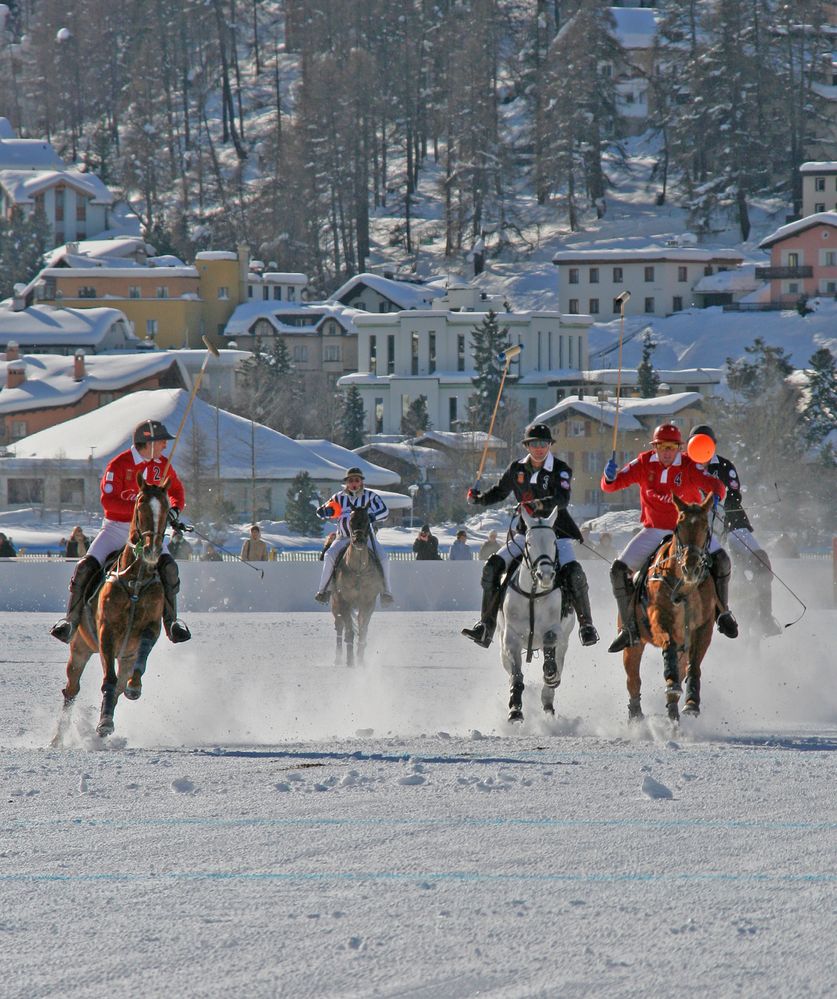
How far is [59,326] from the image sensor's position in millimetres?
99375

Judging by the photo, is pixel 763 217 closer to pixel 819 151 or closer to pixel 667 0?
pixel 819 151

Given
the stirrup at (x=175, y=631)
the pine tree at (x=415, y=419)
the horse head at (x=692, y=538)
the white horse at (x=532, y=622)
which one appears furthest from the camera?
the pine tree at (x=415, y=419)

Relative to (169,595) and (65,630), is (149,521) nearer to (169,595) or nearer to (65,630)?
(169,595)

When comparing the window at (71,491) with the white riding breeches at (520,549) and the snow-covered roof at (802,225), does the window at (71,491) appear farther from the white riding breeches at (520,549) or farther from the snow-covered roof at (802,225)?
the white riding breeches at (520,549)

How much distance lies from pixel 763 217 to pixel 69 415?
162ft

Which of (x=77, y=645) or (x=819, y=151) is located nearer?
(x=77, y=645)

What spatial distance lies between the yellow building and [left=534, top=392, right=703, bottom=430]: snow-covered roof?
3556cm

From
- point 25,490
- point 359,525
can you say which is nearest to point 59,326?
point 25,490

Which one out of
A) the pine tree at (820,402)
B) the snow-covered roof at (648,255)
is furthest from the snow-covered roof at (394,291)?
the pine tree at (820,402)

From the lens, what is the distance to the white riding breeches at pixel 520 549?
42.6ft

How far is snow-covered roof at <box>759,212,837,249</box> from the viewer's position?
104 meters

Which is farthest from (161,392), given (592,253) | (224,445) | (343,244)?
(343,244)

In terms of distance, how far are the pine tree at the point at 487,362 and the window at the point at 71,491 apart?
69.5 feet

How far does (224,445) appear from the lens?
69125 mm
